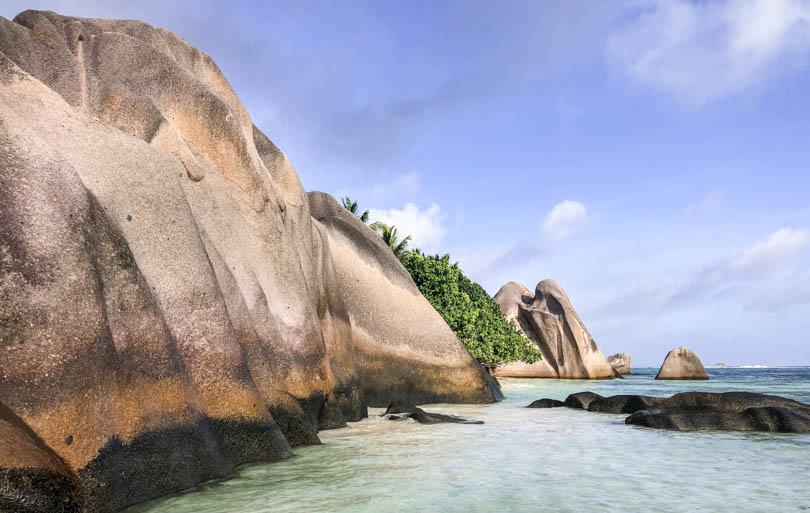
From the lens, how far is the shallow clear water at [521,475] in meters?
4.86

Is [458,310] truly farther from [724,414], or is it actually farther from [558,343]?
[558,343]

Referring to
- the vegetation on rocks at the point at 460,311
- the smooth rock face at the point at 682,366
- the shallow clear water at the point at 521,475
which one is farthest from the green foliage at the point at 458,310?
the smooth rock face at the point at 682,366

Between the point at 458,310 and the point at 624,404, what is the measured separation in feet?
33.7

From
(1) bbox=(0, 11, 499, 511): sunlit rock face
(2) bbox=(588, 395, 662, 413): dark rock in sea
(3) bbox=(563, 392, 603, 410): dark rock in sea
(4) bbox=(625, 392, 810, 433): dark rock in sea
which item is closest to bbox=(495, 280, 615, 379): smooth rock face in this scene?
(3) bbox=(563, 392, 603, 410): dark rock in sea

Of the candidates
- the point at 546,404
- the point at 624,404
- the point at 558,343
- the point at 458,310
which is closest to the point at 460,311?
the point at 458,310

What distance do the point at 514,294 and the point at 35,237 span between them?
151ft

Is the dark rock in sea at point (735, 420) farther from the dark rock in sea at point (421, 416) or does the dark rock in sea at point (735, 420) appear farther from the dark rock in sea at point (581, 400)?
the dark rock in sea at point (581, 400)

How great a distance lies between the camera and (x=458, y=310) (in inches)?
919

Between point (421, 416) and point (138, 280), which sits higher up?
point (138, 280)

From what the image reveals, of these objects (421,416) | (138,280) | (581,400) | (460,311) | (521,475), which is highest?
(460,311)

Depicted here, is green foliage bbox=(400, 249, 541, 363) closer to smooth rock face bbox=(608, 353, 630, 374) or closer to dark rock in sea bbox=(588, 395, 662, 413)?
dark rock in sea bbox=(588, 395, 662, 413)

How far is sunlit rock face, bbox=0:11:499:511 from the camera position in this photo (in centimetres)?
419

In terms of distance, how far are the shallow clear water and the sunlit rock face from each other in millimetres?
547

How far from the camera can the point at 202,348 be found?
5984 mm
